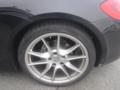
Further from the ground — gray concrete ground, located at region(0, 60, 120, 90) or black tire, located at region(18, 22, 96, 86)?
black tire, located at region(18, 22, 96, 86)

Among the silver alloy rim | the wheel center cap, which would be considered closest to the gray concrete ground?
the silver alloy rim

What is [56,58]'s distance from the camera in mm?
3064

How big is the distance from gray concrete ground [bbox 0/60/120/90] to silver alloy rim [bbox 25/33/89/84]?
14 centimetres

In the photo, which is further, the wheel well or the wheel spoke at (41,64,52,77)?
the wheel spoke at (41,64,52,77)

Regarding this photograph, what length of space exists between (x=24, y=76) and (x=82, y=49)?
912 mm

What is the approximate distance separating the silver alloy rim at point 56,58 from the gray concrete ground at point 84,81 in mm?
143

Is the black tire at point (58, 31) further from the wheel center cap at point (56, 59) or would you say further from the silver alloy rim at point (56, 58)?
the wheel center cap at point (56, 59)

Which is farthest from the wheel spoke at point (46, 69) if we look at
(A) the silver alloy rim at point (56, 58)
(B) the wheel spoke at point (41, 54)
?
(B) the wheel spoke at point (41, 54)

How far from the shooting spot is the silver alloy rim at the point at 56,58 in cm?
296

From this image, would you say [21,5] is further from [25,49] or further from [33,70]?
[33,70]

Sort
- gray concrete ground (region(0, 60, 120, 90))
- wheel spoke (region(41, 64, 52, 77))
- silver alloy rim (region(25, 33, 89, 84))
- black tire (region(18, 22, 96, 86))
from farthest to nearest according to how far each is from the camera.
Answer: gray concrete ground (region(0, 60, 120, 90)) → wheel spoke (region(41, 64, 52, 77)) → silver alloy rim (region(25, 33, 89, 84)) → black tire (region(18, 22, 96, 86))

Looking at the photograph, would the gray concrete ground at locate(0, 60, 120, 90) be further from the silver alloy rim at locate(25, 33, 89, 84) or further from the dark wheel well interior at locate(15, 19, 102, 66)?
the dark wheel well interior at locate(15, 19, 102, 66)

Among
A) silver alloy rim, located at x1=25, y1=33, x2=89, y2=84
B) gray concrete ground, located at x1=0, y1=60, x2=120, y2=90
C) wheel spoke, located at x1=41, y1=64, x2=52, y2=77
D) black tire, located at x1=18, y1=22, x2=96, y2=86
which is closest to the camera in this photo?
black tire, located at x1=18, y1=22, x2=96, y2=86

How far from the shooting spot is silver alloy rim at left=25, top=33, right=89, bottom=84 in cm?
296
